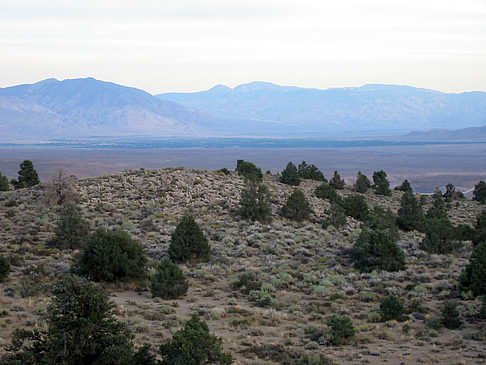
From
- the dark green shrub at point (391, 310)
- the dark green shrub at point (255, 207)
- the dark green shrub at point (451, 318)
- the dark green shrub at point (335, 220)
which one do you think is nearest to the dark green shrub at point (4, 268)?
the dark green shrub at point (391, 310)

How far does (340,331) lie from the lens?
11.8 metres

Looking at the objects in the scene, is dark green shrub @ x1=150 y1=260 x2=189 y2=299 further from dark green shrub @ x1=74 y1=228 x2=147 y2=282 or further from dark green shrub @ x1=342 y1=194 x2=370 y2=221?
dark green shrub @ x1=342 y1=194 x2=370 y2=221

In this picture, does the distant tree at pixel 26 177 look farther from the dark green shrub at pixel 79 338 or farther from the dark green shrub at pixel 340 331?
the dark green shrub at pixel 340 331

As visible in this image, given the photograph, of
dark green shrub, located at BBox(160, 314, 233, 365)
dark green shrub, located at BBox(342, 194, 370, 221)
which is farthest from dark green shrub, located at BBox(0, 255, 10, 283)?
dark green shrub, located at BBox(342, 194, 370, 221)

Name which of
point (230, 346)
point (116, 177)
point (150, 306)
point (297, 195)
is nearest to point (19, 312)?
point (150, 306)

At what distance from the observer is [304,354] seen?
34.8 feet

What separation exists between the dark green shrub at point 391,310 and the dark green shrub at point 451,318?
3.51ft

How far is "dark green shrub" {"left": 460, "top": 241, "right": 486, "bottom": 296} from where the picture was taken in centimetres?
1516

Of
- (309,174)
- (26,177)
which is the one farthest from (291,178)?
(26,177)

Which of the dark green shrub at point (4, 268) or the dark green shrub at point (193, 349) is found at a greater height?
the dark green shrub at point (193, 349)

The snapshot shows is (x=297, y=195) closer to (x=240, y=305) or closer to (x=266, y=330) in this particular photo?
(x=240, y=305)

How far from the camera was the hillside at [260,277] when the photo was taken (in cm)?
1160

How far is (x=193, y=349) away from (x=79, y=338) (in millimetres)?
1996

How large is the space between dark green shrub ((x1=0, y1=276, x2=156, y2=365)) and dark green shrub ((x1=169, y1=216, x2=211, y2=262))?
35.1ft
